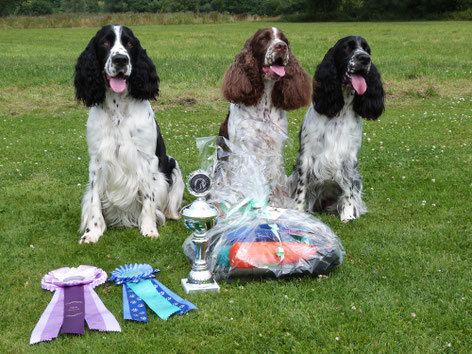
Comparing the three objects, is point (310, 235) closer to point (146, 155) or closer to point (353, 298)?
point (353, 298)

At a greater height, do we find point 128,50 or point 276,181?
point 128,50

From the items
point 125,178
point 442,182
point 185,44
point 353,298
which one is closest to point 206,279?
point 353,298

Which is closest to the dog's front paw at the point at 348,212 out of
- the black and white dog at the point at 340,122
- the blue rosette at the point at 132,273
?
the black and white dog at the point at 340,122

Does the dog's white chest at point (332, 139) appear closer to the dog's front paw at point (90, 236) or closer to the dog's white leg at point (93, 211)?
the dog's white leg at point (93, 211)

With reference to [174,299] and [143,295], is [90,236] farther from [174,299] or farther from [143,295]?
[174,299]

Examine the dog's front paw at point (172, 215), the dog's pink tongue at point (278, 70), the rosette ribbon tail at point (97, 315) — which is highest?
the dog's pink tongue at point (278, 70)

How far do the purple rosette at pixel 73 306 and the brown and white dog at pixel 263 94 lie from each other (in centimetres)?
202

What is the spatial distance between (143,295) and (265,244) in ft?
3.11

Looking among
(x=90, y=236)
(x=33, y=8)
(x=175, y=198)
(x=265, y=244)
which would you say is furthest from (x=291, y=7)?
(x=265, y=244)

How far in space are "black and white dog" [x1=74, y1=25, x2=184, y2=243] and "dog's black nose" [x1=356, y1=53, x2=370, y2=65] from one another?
190 centimetres

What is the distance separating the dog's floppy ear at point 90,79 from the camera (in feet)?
15.9

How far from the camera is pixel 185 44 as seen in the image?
24.3m

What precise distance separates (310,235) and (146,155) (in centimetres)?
176

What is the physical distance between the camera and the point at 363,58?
525cm
